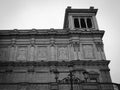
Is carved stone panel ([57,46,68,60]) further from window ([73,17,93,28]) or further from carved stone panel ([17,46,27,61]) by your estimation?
window ([73,17,93,28])

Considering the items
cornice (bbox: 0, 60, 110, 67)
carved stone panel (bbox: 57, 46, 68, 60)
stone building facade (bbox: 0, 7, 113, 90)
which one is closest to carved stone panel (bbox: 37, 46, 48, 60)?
stone building facade (bbox: 0, 7, 113, 90)

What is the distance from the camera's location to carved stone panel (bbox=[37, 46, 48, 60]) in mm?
30641

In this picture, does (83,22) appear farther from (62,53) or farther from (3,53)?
(3,53)

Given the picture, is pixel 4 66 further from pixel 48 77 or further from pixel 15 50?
pixel 48 77

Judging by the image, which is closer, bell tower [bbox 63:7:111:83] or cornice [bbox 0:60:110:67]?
bell tower [bbox 63:7:111:83]

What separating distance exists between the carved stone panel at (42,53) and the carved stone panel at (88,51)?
5.94 meters

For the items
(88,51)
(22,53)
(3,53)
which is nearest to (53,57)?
(22,53)

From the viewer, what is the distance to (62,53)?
1220 inches

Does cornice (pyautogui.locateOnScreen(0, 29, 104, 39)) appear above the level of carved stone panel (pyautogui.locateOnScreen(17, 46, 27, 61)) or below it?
above

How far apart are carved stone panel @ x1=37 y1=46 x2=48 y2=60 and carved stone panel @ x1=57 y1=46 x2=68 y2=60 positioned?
198cm

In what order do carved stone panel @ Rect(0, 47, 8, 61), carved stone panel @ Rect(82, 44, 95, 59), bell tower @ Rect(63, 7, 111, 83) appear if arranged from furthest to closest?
carved stone panel @ Rect(82, 44, 95, 59), carved stone panel @ Rect(0, 47, 8, 61), bell tower @ Rect(63, 7, 111, 83)

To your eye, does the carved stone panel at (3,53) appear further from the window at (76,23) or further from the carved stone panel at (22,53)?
the window at (76,23)

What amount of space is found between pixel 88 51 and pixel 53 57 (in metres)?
5.53

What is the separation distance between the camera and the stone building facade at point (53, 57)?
27.9 m
